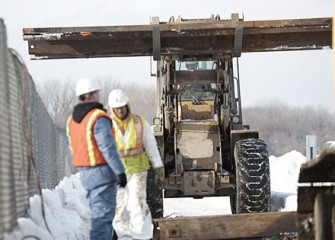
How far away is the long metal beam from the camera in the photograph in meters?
11.2

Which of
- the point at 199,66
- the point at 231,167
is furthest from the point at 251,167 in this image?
the point at 199,66

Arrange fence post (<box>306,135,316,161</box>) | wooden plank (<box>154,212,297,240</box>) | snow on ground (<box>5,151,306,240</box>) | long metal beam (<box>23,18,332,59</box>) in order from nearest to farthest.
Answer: wooden plank (<box>154,212,297,240</box>), snow on ground (<box>5,151,306,240</box>), long metal beam (<box>23,18,332,59</box>), fence post (<box>306,135,316,161</box>)

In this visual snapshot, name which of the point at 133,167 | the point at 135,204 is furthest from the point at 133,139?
the point at 135,204

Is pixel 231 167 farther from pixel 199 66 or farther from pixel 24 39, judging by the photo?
pixel 24 39

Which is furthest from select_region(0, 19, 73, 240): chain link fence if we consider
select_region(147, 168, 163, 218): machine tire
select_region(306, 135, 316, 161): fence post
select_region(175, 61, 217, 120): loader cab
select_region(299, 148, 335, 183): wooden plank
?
select_region(306, 135, 316, 161): fence post

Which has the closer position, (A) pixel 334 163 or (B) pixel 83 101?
(A) pixel 334 163

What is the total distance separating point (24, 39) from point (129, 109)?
281cm

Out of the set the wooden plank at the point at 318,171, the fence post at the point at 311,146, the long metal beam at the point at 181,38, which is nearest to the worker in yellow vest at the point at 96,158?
the wooden plank at the point at 318,171

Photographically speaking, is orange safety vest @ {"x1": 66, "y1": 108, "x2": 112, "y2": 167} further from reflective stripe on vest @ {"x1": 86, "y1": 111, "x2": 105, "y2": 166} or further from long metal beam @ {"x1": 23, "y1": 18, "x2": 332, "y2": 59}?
long metal beam @ {"x1": 23, "y1": 18, "x2": 332, "y2": 59}

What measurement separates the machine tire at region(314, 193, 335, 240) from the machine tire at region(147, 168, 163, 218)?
705 centimetres

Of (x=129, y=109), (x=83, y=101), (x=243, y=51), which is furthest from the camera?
(x=243, y=51)

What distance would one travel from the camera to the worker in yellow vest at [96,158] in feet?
26.5

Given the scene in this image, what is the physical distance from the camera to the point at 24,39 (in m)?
11.2

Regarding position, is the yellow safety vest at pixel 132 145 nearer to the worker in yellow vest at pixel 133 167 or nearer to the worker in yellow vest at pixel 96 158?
the worker in yellow vest at pixel 133 167
